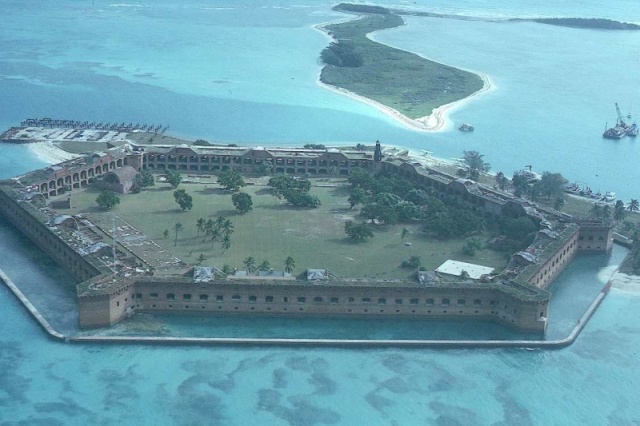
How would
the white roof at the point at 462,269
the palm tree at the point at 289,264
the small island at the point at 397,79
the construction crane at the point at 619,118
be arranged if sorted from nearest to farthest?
the palm tree at the point at 289,264 → the white roof at the point at 462,269 → the construction crane at the point at 619,118 → the small island at the point at 397,79

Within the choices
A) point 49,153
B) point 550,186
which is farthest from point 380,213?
point 49,153

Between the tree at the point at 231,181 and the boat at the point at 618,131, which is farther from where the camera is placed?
the boat at the point at 618,131

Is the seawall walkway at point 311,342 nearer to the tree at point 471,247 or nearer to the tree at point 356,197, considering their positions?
the tree at point 471,247

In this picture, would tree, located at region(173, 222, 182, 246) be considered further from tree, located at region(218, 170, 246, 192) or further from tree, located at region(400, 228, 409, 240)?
tree, located at region(400, 228, 409, 240)

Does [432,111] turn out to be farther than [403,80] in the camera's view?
No

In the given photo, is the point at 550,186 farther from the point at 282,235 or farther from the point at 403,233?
the point at 282,235

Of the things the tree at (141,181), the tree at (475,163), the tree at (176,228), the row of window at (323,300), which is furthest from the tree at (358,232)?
the tree at (475,163)
